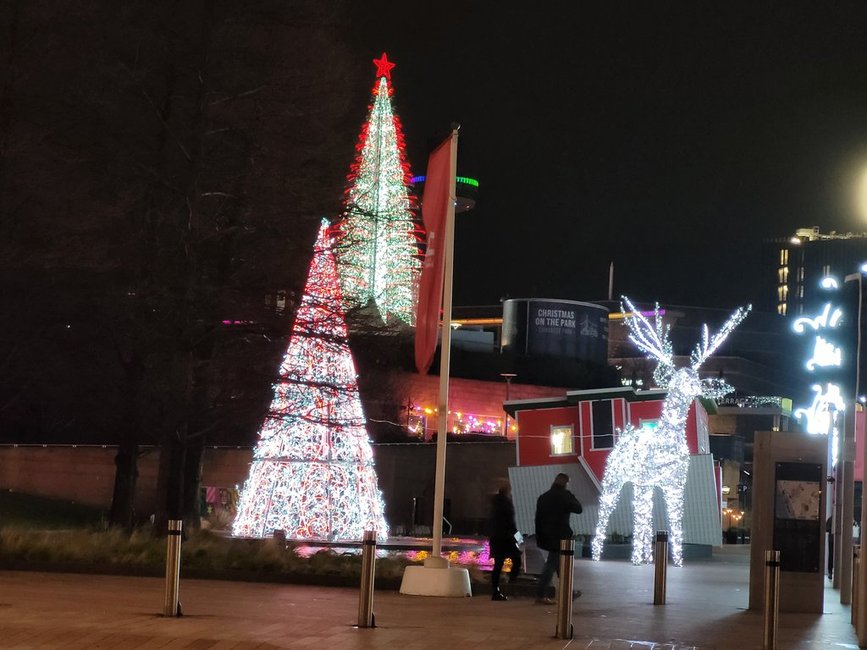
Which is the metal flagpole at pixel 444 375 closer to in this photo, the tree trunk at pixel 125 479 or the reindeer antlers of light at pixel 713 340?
the tree trunk at pixel 125 479

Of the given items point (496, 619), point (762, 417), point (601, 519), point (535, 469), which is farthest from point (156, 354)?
point (762, 417)

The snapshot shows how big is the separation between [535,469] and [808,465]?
78.6 ft

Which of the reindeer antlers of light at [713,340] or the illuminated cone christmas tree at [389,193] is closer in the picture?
the reindeer antlers of light at [713,340]

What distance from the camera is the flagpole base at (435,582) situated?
1642cm

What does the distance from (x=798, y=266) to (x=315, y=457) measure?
127356 mm

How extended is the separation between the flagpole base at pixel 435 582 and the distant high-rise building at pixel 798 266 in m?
122

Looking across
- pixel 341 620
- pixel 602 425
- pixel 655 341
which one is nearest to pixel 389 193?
pixel 655 341

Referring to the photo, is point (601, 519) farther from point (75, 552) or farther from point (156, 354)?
point (75, 552)

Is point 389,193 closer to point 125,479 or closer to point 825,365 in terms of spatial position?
point 125,479

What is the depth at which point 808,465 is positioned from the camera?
17.3 m

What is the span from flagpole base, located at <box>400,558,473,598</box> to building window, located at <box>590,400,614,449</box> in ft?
78.9

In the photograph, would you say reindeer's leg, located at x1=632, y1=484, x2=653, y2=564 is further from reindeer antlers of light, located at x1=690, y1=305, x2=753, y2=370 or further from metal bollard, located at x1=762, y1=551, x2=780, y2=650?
metal bollard, located at x1=762, y1=551, x2=780, y2=650

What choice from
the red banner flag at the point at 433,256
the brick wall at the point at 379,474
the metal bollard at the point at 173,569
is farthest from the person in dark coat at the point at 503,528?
the brick wall at the point at 379,474

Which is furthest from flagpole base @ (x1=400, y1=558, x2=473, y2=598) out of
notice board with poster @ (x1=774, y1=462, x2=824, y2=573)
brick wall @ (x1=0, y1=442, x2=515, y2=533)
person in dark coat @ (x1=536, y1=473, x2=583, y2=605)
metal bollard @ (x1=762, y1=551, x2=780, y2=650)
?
brick wall @ (x1=0, y1=442, x2=515, y2=533)
